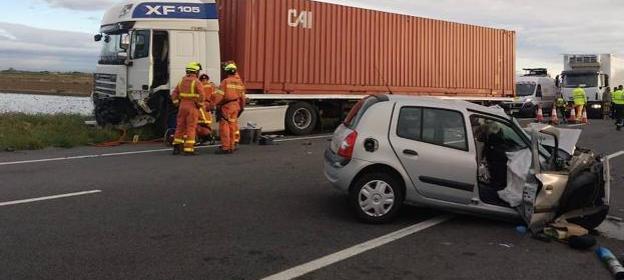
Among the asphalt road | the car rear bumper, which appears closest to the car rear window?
the car rear bumper

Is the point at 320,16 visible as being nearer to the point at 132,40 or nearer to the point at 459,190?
the point at 132,40

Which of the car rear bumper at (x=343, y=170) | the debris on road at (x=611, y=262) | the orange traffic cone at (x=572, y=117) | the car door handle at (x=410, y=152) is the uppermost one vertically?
the orange traffic cone at (x=572, y=117)

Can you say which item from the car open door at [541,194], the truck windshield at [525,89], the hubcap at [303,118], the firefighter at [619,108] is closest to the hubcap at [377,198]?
the car open door at [541,194]

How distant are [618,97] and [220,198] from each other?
18.7m

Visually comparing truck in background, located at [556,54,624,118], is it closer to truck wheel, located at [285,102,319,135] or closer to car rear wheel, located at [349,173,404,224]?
truck wheel, located at [285,102,319,135]

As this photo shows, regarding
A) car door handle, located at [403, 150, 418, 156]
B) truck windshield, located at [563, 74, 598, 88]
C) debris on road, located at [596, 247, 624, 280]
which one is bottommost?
debris on road, located at [596, 247, 624, 280]

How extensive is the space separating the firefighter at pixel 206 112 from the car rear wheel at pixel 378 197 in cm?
650

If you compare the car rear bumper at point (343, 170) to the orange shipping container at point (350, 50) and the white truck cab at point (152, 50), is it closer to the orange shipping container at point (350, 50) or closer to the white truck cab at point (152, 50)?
the white truck cab at point (152, 50)

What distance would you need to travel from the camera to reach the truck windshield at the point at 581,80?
2992 cm

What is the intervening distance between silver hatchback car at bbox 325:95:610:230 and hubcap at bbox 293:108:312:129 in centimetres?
1011

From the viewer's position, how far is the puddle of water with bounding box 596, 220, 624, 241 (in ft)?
20.8

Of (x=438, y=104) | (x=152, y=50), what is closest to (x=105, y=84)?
(x=152, y=50)

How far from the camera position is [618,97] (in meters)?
21.9

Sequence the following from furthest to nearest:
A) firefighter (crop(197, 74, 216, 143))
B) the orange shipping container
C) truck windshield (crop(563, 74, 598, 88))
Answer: truck windshield (crop(563, 74, 598, 88)) → the orange shipping container → firefighter (crop(197, 74, 216, 143))
